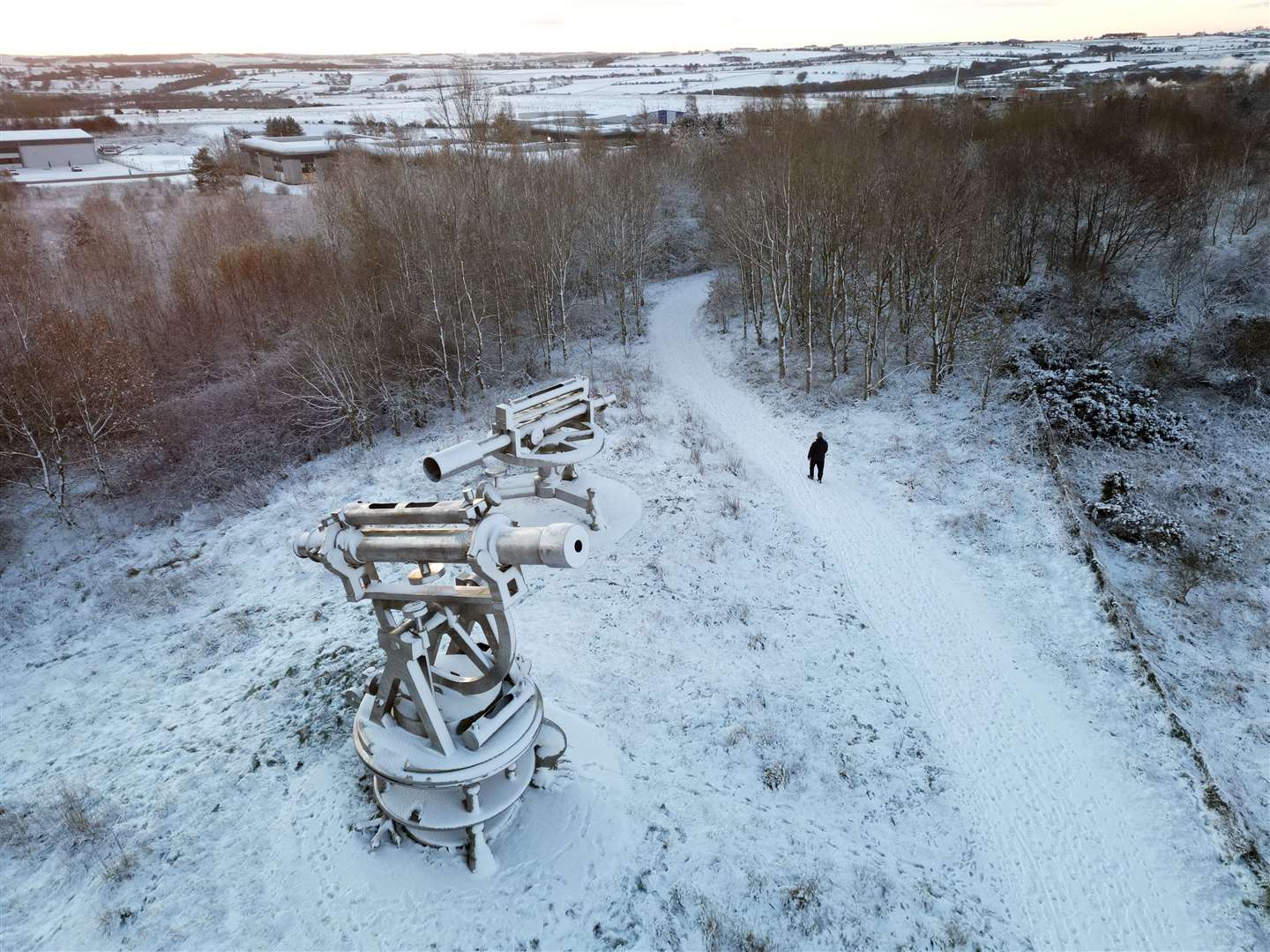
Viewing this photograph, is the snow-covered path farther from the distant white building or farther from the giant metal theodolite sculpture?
the distant white building

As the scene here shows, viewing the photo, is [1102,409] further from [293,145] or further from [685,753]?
[293,145]

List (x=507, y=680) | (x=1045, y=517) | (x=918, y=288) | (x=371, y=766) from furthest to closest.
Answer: (x=918, y=288) < (x=1045, y=517) < (x=507, y=680) < (x=371, y=766)

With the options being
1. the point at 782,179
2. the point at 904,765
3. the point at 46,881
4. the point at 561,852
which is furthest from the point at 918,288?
the point at 46,881

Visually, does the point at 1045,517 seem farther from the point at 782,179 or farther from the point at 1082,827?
the point at 782,179

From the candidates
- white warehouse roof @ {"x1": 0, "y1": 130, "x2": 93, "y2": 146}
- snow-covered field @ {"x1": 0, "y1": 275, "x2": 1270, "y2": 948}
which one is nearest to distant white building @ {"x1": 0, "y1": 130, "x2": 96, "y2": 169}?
white warehouse roof @ {"x1": 0, "y1": 130, "x2": 93, "y2": 146}

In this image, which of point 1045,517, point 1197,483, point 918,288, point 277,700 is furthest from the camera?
point 918,288

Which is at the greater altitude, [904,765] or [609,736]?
[609,736]

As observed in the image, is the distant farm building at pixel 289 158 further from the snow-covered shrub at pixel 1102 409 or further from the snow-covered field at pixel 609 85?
the snow-covered shrub at pixel 1102 409
